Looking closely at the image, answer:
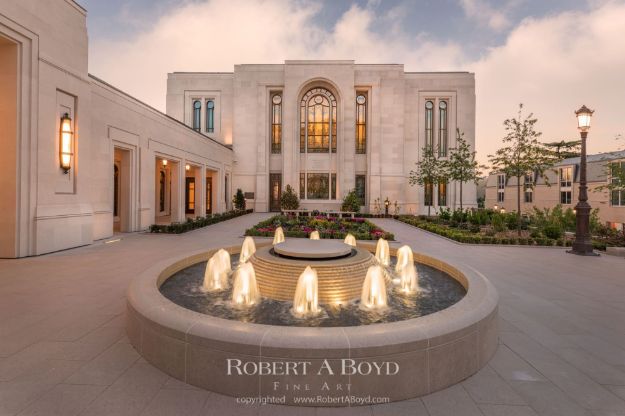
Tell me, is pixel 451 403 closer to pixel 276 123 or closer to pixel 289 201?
pixel 289 201

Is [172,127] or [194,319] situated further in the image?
[172,127]

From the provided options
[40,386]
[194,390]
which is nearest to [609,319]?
[194,390]

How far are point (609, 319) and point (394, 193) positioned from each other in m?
27.8

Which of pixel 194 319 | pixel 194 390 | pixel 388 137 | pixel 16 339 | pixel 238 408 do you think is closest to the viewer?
pixel 238 408

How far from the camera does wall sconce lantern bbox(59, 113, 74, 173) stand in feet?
35.9

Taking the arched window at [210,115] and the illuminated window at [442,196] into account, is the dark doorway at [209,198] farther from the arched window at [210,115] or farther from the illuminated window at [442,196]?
the illuminated window at [442,196]

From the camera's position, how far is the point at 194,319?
3.41m

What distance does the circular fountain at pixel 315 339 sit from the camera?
298cm

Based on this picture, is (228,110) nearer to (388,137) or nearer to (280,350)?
(388,137)

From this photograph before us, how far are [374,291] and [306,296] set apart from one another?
3.99ft

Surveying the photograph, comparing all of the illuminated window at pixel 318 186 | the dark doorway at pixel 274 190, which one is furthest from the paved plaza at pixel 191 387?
the illuminated window at pixel 318 186

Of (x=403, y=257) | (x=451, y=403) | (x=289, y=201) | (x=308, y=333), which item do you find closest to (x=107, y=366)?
(x=308, y=333)

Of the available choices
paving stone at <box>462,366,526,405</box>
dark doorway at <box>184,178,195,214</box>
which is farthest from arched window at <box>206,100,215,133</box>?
paving stone at <box>462,366,526,405</box>

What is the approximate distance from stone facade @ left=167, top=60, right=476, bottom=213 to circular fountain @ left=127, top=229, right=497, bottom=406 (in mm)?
27547
